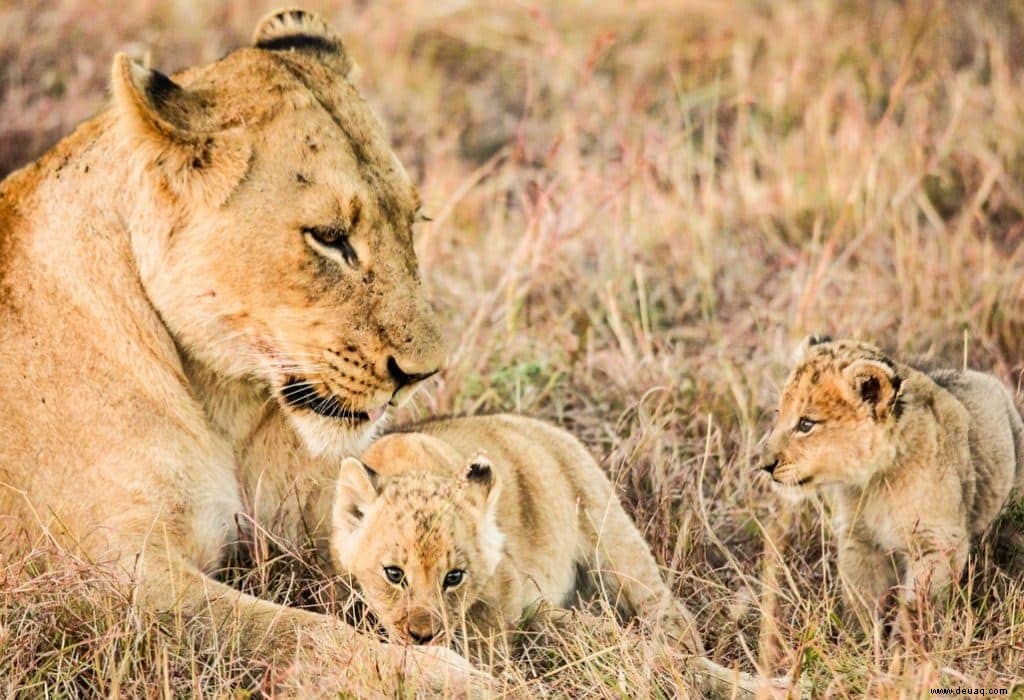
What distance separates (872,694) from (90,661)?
6.79 feet

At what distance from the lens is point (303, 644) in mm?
3881

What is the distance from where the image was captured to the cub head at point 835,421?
4496 mm

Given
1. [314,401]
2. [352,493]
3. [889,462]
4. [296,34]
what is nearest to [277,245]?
[314,401]

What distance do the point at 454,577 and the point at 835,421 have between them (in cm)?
136

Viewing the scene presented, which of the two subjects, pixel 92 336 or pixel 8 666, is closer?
pixel 8 666

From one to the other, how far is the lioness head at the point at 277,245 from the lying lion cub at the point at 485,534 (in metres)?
0.25

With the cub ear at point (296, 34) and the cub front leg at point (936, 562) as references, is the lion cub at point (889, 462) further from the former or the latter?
the cub ear at point (296, 34)

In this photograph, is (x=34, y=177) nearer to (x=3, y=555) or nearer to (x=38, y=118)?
(x=3, y=555)

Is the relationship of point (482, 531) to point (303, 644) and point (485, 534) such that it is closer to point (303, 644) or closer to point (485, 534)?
point (485, 534)

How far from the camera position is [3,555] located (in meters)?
4.05

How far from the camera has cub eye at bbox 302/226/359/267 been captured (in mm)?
4117

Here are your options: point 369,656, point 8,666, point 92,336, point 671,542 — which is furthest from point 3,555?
point 671,542

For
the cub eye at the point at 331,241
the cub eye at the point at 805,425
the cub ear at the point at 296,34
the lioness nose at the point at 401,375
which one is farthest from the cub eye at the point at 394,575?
the cub ear at the point at 296,34

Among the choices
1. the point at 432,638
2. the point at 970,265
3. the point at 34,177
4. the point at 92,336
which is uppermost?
the point at 34,177
